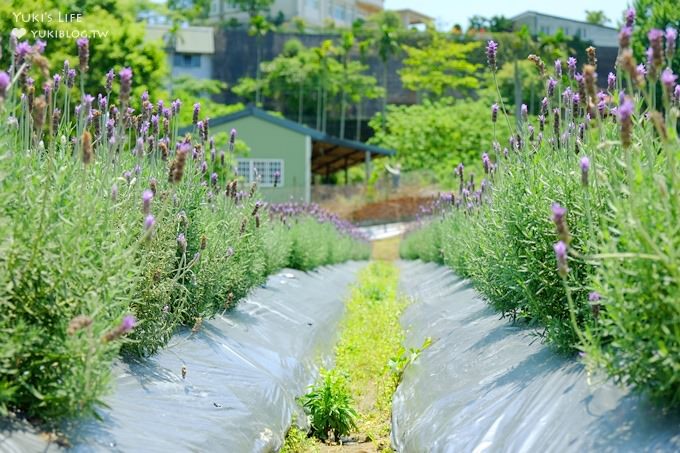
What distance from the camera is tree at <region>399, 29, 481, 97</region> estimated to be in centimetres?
6103

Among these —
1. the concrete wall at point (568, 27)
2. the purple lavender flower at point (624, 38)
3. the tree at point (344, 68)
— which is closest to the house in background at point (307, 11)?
the tree at point (344, 68)

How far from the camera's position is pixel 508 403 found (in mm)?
4766

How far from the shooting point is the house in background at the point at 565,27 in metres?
74.2

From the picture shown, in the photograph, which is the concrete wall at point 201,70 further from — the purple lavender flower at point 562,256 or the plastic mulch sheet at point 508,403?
the purple lavender flower at point 562,256

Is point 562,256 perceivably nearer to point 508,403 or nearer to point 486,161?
point 508,403

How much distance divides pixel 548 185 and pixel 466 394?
4.45 ft

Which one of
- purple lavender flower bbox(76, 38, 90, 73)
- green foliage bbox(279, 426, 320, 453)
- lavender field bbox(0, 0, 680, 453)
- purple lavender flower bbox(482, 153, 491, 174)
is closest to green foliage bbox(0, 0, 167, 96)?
lavender field bbox(0, 0, 680, 453)

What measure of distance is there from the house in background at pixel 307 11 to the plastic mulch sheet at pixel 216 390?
233 ft

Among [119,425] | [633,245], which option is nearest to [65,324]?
[119,425]

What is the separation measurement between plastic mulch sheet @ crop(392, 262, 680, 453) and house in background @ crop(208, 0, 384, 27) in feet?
237

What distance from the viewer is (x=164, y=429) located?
4.43m

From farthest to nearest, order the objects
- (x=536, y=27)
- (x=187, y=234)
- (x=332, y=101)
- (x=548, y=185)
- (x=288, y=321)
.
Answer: (x=536, y=27), (x=332, y=101), (x=288, y=321), (x=187, y=234), (x=548, y=185)

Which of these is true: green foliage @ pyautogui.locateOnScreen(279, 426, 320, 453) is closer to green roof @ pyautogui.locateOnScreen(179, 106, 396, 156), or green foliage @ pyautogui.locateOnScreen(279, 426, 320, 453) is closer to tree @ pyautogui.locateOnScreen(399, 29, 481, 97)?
green roof @ pyautogui.locateOnScreen(179, 106, 396, 156)

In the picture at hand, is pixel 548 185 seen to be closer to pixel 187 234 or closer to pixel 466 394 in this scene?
pixel 466 394
